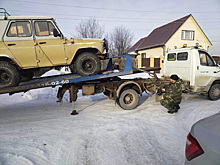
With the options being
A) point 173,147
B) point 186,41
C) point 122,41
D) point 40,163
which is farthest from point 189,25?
point 40,163

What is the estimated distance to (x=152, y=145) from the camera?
11.0 ft

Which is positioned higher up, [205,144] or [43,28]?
[43,28]

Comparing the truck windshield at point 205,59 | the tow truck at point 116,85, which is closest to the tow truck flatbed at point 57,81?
the tow truck at point 116,85

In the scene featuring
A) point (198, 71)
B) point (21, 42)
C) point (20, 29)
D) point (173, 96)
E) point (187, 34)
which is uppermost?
point (187, 34)

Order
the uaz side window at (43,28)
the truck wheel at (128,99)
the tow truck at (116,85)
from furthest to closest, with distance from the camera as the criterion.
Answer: the truck wheel at (128,99)
the tow truck at (116,85)
the uaz side window at (43,28)

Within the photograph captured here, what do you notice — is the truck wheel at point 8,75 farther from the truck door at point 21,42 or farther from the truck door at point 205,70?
the truck door at point 205,70

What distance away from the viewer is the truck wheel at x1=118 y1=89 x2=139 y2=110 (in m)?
5.62

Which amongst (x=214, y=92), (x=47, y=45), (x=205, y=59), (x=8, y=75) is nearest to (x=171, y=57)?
(x=205, y=59)

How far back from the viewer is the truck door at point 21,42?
4.36 m

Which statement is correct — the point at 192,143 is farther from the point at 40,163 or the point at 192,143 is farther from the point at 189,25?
the point at 189,25

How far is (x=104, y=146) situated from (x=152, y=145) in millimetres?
1118

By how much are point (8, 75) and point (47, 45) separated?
4.88 ft

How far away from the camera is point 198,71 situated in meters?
6.29

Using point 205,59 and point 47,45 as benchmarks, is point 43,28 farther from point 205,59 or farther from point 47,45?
point 205,59
